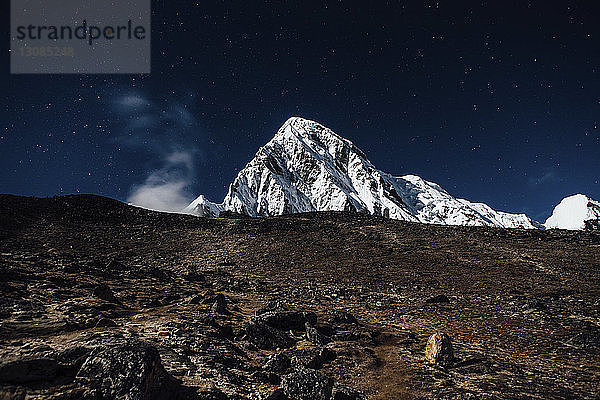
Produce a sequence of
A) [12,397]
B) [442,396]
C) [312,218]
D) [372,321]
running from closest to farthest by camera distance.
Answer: [12,397]
[442,396]
[372,321]
[312,218]

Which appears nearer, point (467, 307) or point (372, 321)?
point (372, 321)

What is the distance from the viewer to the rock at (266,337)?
1077 cm

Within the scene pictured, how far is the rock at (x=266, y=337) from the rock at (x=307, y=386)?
11.3 feet

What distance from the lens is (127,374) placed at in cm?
597

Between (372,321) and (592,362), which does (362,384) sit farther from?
(592,362)

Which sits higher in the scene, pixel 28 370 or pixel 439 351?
pixel 28 370

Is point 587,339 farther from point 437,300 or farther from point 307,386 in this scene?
point 307,386

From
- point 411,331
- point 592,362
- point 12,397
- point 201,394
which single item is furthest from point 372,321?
point 12,397

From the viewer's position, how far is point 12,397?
215 inches

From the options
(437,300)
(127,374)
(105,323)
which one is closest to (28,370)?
(127,374)

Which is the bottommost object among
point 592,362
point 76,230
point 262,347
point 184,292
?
point 592,362

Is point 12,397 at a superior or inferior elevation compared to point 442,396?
superior

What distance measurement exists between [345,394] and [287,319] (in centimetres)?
567

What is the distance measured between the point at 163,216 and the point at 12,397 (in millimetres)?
39520
